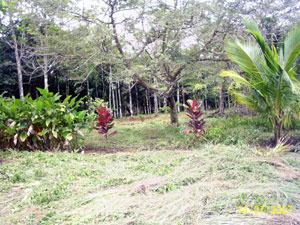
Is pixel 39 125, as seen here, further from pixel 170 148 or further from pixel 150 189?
pixel 150 189

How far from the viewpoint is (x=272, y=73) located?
4430mm

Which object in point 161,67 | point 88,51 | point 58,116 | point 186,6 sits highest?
point 186,6

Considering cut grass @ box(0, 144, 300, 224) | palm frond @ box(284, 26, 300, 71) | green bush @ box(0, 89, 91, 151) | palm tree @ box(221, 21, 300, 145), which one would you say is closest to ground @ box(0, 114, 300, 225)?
cut grass @ box(0, 144, 300, 224)

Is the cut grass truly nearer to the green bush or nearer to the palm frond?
the green bush

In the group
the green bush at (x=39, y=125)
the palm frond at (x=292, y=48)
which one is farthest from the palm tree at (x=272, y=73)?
the green bush at (x=39, y=125)

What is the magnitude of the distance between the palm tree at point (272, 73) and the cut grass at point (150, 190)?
1.33 m

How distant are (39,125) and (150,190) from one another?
349cm

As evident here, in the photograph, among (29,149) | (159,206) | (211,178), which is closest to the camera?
(159,206)

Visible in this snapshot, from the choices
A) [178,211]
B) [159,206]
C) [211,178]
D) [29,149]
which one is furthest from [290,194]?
[29,149]

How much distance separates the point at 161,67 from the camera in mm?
7957

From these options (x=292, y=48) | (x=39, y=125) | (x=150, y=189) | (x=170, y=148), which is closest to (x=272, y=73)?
(x=292, y=48)

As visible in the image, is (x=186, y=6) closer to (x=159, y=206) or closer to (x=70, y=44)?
(x=70, y=44)

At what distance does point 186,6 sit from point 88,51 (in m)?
3.65

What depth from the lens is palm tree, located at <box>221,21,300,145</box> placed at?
4.35 meters
